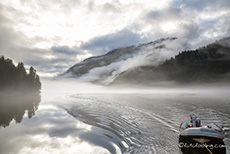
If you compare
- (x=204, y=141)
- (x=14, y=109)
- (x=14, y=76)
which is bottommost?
(x=14, y=109)

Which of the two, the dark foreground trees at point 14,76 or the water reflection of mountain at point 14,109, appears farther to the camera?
the dark foreground trees at point 14,76

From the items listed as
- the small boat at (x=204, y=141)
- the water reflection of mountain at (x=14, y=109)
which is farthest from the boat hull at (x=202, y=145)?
the water reflection of mountain at (x=14, y=109)

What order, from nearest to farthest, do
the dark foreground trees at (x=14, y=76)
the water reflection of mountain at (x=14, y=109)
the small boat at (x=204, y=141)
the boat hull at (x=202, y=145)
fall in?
the boat hull at (x=202, y=145), the small boat at (x=204, y=141), the water reflection of mountain at (x=14, y=109), the dark foreground trees at (x=14, y=76)

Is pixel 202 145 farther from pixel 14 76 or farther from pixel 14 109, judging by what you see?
pixel 14 76

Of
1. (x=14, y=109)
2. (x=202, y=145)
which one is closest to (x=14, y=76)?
(x=14, y=109)

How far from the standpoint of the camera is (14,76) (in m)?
130

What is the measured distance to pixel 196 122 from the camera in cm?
3097

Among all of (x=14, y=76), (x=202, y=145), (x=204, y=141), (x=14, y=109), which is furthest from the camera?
(x=14, y=76)

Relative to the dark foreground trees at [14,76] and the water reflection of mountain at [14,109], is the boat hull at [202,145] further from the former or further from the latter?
the dark foreground trees at [14,76]

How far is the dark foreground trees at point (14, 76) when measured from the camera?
122m

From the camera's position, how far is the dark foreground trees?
122125 millimetres

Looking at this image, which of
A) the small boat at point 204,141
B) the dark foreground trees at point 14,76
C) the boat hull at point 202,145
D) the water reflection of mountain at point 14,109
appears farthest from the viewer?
the dark foreground trees at point 14,76

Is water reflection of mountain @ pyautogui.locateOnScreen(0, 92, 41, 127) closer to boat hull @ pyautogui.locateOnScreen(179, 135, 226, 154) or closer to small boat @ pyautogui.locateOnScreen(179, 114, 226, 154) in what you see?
boat hull @ pyautogui.locateOnScreen(179, 135, 226, 154)

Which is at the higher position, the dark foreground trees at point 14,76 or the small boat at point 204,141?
the dark foreground trees at point 14,76
